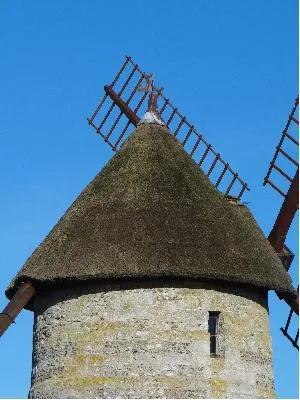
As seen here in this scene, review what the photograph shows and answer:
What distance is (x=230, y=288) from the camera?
22.0 meters

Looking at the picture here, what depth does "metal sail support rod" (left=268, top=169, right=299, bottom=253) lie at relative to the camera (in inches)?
990

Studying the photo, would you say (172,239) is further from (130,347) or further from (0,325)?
(0,325)

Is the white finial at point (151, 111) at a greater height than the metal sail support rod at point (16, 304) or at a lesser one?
greater

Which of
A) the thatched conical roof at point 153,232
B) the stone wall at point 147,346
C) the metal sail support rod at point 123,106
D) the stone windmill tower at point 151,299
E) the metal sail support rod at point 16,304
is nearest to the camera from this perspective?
the stone wall at point 147,346

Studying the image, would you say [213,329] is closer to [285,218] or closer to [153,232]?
[153,232]

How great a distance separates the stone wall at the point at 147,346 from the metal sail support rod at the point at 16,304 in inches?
21.9

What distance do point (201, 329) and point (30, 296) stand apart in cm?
340

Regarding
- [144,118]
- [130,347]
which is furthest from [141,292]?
[144,118]

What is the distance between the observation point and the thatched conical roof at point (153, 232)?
70.6ft

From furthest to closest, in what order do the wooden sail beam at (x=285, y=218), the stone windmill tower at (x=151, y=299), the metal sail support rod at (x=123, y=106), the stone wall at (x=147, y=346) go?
the metal sail support rod at (x=123, y=106)
the wooden sail beam at (x=285, y=218)
the stone windmill tower at (x=151, y=299)
the stone wall at (x=147, y=346)

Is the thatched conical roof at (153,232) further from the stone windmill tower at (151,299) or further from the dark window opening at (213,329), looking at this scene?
the dark window opening at (213,329)

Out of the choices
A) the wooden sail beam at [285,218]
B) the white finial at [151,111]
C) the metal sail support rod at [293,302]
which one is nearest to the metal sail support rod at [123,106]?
the white finial at [151,111]

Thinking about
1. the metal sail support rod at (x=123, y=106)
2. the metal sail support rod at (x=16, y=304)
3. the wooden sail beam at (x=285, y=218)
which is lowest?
the metal sail support rod at (x=16, y=304)

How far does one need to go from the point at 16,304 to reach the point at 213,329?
377cm
